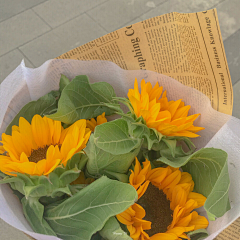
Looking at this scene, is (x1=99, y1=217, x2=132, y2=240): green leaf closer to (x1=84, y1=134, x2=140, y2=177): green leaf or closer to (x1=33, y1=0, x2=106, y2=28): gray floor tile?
(x1=84, y1=134, x2=140, y2=177): green leaf

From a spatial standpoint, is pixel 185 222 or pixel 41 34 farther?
pixel 41 34

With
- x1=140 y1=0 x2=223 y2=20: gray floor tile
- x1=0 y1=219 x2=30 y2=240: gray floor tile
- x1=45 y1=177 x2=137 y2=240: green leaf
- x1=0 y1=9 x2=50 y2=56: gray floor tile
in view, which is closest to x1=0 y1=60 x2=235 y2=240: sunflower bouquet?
x1=45 y1=177 x2=137 y2=240: green leaf

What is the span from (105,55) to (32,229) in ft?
0.79

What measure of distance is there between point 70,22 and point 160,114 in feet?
2.48

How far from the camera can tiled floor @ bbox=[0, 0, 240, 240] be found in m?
0.93

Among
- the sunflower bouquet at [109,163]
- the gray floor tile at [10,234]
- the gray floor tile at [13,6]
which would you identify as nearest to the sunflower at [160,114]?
the sunflower bouquet at [109,163]

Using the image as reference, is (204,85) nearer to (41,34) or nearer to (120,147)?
(120,147)

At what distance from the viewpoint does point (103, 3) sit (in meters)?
1.05

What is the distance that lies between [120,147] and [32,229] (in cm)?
13

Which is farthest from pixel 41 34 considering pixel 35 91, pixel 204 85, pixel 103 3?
pixel 204 85

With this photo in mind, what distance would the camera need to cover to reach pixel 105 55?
41 centimetres

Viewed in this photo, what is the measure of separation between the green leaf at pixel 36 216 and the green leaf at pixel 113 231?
0.19 ft

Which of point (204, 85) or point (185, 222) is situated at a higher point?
point (204, 85)

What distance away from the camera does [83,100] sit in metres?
0.41
